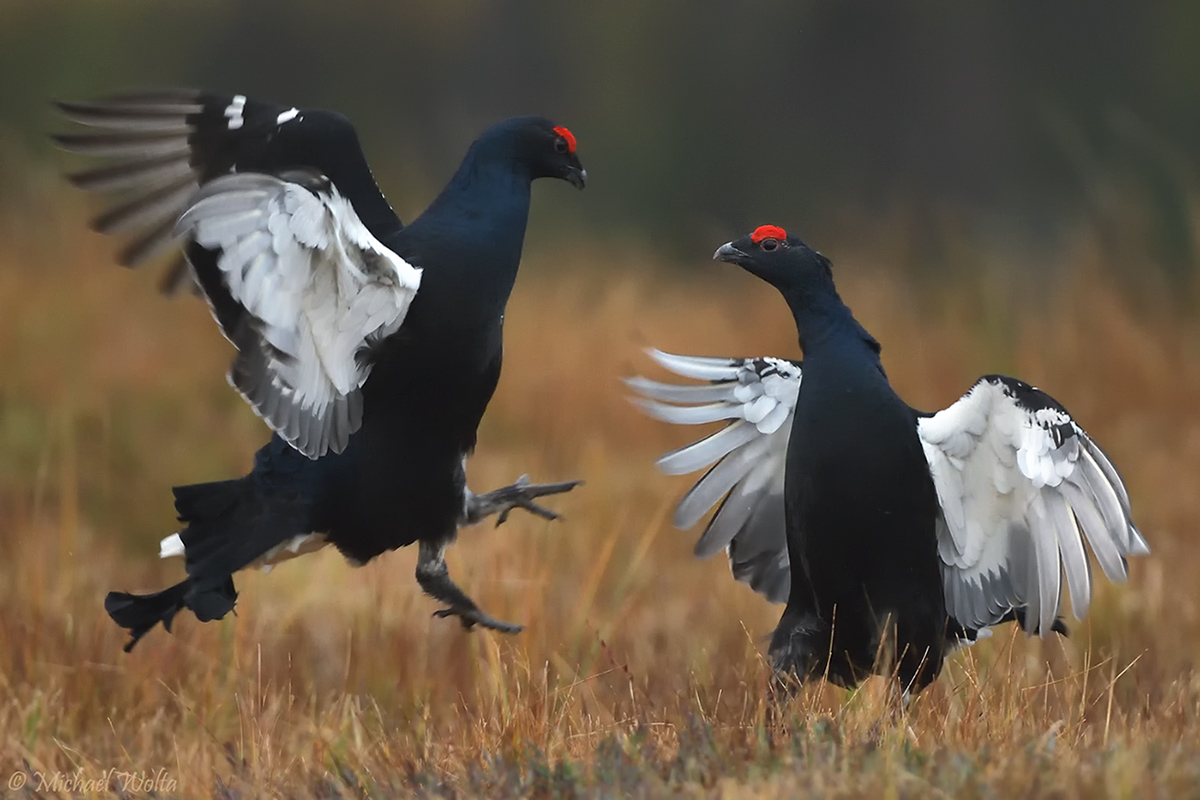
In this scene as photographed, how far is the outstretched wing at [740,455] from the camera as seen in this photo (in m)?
4.30

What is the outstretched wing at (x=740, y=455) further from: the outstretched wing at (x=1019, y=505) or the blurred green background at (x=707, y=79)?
the blurred green background at (x=707, y=79)

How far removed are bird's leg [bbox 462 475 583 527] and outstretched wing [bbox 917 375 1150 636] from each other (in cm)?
98

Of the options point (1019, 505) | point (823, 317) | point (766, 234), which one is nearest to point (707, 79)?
point (766, 234)

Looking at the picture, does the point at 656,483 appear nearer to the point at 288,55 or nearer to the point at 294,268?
the point at 294,268

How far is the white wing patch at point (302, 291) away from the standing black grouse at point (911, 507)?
2.88ft

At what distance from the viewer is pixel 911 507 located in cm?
386

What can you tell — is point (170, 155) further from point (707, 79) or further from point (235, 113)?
point (707, 79)

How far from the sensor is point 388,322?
147 inches

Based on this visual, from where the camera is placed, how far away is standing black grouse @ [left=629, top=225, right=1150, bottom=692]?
375 cm

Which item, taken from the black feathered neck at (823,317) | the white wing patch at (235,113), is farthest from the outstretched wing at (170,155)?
the black feathered neck at (823,317)

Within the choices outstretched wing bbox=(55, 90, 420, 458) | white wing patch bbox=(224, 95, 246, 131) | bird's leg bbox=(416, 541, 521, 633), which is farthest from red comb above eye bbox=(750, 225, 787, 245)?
white wing patch bbox=(224, 95, 246, 131)

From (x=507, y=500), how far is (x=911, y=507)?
42.7 inches

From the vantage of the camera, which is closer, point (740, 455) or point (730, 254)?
point (730, 254)

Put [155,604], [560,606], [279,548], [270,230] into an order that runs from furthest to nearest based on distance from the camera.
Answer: [560,606], [279,548], [155,604], [270,230]
